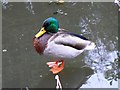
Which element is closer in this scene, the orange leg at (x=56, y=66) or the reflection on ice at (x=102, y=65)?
the reflection on ice at (x=102, y=65)

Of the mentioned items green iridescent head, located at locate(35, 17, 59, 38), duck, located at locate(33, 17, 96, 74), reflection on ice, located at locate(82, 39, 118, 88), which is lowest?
reflection on ice, located at locate(82, 39, 118, 88)

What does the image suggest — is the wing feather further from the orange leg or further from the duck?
the orange leg

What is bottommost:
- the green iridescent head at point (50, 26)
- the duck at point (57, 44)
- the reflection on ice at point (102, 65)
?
the reflection on ice at point (102, 65)

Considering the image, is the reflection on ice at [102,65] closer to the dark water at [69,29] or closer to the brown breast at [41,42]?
the dark water at [69,29]

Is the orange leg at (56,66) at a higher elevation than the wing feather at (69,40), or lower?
lower

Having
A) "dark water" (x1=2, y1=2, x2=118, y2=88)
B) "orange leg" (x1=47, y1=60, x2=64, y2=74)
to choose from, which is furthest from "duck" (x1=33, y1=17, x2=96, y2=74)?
"dark water" (x1=2, y1=2, x2=118, y2=88)

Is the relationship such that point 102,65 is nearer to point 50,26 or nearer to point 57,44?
point 57,44

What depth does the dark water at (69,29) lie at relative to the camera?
12.3ft

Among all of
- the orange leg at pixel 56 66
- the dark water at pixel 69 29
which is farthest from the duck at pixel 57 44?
the dark water at pixel 69 29

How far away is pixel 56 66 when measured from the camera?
3875 millimetres

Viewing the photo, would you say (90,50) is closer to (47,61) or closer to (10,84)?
(47,61)

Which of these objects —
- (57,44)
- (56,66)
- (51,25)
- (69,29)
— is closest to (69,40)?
(57,44)

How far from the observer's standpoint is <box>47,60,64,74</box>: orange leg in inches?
150

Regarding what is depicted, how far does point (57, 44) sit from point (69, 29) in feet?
3.38
